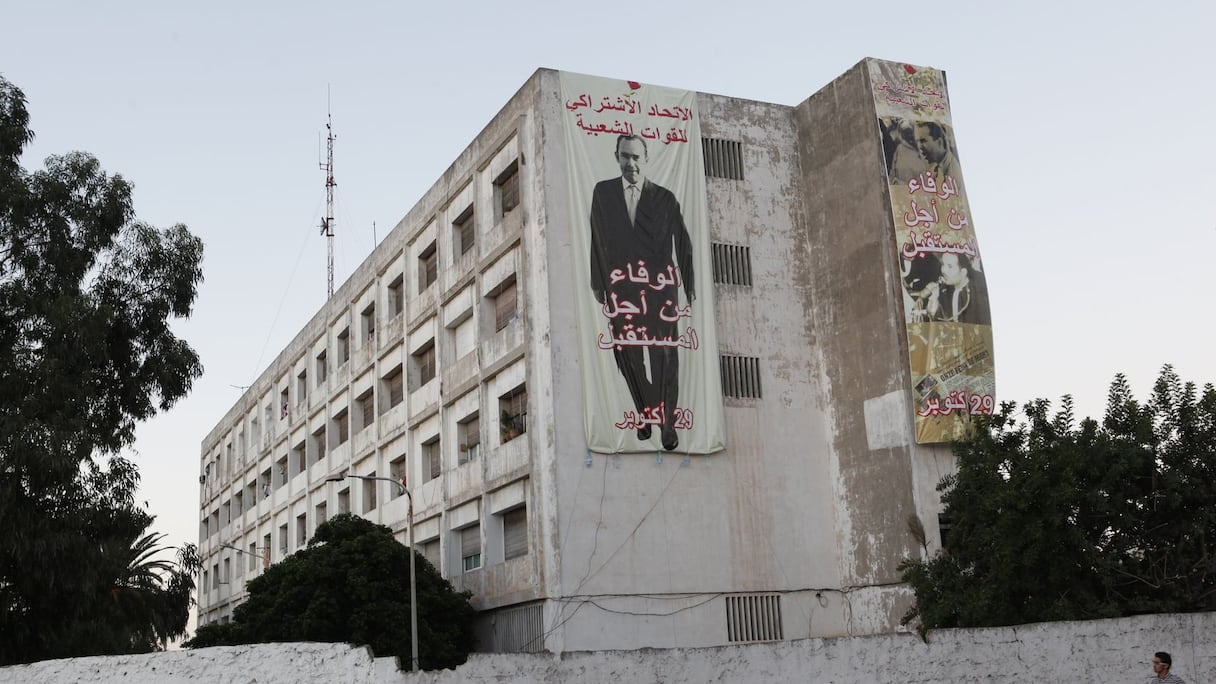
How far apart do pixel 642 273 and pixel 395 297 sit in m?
15.0

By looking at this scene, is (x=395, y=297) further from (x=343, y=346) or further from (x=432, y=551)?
(x=432, y=551)

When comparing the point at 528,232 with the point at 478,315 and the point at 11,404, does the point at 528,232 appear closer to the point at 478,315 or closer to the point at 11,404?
the point at 478,315

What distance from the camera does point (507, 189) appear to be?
38781 millimetres

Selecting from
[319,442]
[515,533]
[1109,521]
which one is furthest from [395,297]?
[1109,521]

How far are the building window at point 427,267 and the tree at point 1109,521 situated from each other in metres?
21.8

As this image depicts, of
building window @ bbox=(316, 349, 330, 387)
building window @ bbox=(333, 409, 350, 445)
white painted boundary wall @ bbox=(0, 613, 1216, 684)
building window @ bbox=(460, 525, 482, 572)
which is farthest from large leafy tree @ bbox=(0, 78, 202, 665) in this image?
building window @ bbox=(316, 349, 330, 387)

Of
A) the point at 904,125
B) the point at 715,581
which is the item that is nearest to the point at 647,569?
the point at 715,581

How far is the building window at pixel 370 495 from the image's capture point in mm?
47562

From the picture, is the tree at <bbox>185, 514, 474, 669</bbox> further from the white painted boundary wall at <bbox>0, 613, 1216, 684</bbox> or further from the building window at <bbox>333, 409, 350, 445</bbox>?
the white painted boundary wall at <bbox>0, 613, 1216, 684</bbox>

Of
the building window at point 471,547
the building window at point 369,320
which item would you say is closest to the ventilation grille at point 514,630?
the building window at point 471,547

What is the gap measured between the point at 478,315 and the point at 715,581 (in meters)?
10.8

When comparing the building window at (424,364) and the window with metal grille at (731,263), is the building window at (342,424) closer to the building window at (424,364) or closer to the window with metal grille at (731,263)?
the building window at (424,364)

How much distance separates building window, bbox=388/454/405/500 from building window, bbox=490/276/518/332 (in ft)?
28.2

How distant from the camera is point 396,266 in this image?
46.8 metres
